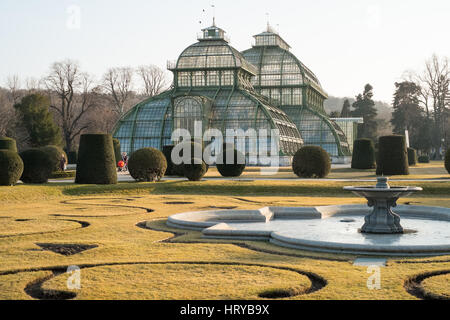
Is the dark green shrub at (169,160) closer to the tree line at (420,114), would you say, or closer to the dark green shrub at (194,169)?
the dark green shrub at (194,169)

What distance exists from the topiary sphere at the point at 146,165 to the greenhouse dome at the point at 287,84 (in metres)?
40.2

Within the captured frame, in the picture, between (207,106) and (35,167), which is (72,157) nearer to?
(207,106)

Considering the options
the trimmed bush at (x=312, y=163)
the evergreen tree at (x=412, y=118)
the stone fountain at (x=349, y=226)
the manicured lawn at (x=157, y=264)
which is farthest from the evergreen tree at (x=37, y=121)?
the evergreen tree at (x=412, y=118)

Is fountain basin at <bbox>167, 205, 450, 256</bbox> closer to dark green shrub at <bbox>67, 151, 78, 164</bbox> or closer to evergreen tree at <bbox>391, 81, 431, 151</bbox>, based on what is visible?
dark green shrub at <bbox>67, 151, 78, 164</bbox>

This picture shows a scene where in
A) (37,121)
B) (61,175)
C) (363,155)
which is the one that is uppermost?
(37,121)

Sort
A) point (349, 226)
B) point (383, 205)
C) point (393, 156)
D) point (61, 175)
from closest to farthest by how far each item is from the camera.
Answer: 1. point (383, 205)
2. point (349, 226)
3. point (393, 156)
4. point (61, 175)

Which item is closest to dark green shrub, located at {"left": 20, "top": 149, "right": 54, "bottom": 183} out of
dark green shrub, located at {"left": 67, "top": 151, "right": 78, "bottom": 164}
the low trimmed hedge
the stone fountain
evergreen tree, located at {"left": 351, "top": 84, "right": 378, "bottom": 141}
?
the low trimmed hedge

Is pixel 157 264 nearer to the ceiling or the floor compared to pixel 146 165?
nearer to the floor

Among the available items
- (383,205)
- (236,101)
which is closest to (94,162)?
(383,205)

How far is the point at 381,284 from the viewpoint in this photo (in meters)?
8.28

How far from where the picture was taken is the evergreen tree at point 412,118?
281ft

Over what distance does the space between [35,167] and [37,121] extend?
32.1 meters

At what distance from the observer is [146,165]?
103ft

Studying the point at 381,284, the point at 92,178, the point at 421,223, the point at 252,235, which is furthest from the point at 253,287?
the point at 92,178
